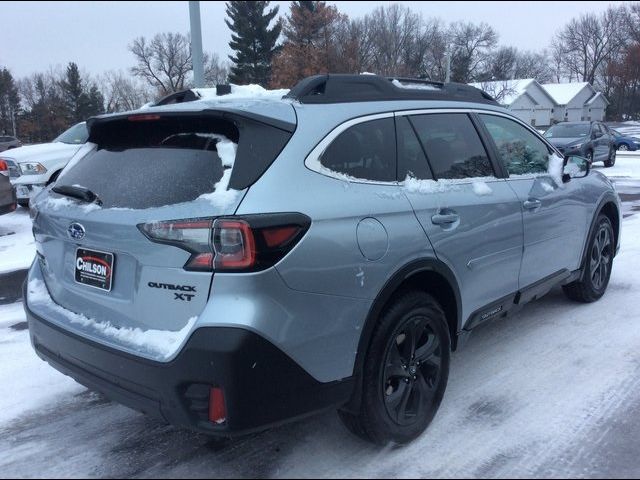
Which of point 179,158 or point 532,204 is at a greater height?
point 179,158

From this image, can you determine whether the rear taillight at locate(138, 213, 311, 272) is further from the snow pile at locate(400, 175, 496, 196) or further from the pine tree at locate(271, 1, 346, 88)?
A: the pine tree at locate(271, 1, 346, 88)

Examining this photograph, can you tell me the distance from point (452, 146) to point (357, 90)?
775 millimetres

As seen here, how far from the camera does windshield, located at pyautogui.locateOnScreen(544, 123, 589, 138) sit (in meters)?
19.7

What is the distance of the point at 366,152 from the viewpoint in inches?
115

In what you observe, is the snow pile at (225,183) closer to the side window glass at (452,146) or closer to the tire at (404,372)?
the tire at (404,372)

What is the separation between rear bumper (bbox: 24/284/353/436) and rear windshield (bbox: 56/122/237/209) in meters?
0.65

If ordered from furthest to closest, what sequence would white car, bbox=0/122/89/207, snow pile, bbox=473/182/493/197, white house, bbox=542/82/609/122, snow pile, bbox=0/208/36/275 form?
white house, bbox=542/82/609/122 → white car, bbox=0/122/89/207 → snow pile, bbox=0/208/36/275 → snow pile, bbox=473/182/493/197

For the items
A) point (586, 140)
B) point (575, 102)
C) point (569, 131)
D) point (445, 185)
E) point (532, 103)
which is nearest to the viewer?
point (445, 185)

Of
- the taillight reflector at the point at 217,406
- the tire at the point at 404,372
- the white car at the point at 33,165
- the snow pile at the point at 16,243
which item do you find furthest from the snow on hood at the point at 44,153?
the taillight reflector at the point at 217,406

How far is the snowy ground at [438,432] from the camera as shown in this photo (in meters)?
2.81

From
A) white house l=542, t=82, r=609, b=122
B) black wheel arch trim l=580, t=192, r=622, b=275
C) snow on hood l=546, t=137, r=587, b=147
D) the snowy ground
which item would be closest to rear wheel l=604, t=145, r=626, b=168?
snow on hood l=546, t=137, r=587, b=147

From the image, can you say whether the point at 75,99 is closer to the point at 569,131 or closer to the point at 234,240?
the point at 569,131

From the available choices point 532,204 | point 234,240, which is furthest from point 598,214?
point 234,240

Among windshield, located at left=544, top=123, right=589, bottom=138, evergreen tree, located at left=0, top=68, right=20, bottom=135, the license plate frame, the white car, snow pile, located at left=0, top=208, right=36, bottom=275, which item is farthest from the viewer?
evergreen tree, located at left=0, top=68, right=20, bottom=135
